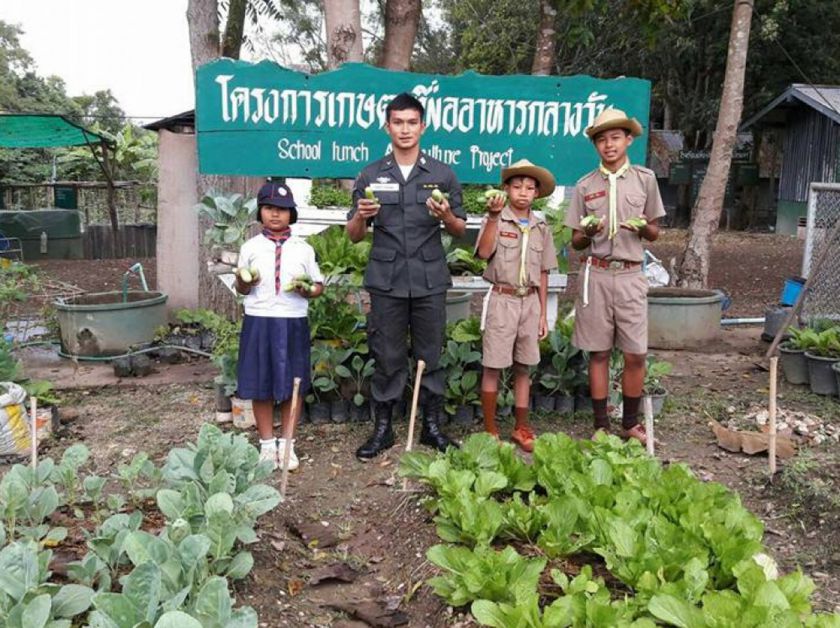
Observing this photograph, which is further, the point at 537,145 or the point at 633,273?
the point at 537,145

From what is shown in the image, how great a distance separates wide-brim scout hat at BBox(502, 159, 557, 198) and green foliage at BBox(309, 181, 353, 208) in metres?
2.63

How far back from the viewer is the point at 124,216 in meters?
19.5

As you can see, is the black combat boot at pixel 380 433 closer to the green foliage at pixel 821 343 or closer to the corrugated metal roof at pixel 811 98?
the green foliage at pixel 821 343

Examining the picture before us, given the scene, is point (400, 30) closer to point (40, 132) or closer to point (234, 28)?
point (234, 28)

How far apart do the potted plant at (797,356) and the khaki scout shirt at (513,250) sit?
2.89m

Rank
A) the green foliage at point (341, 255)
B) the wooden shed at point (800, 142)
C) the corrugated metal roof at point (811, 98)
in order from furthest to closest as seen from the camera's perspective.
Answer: the wooden shed at point (800, 142) → the corrugated metal roof at point (811, 98) → the green foliage at point (341, 255)

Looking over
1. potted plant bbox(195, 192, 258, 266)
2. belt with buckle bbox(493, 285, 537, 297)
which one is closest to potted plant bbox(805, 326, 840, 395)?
belt with buckle bbox(493, 285, 537, 297)

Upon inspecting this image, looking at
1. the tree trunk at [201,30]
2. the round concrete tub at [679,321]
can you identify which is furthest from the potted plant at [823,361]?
the tree trunk at [201,30]

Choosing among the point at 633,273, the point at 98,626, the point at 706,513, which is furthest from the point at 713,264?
the point at 98,626

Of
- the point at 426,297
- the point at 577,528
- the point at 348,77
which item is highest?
the point at 348,77

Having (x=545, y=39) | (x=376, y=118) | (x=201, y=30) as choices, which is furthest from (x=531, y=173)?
(x=545, y=39)

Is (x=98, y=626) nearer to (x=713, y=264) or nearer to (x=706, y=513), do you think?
(x=706, y=513)

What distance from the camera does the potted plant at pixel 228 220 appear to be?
4625mm

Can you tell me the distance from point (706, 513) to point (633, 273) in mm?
1830
